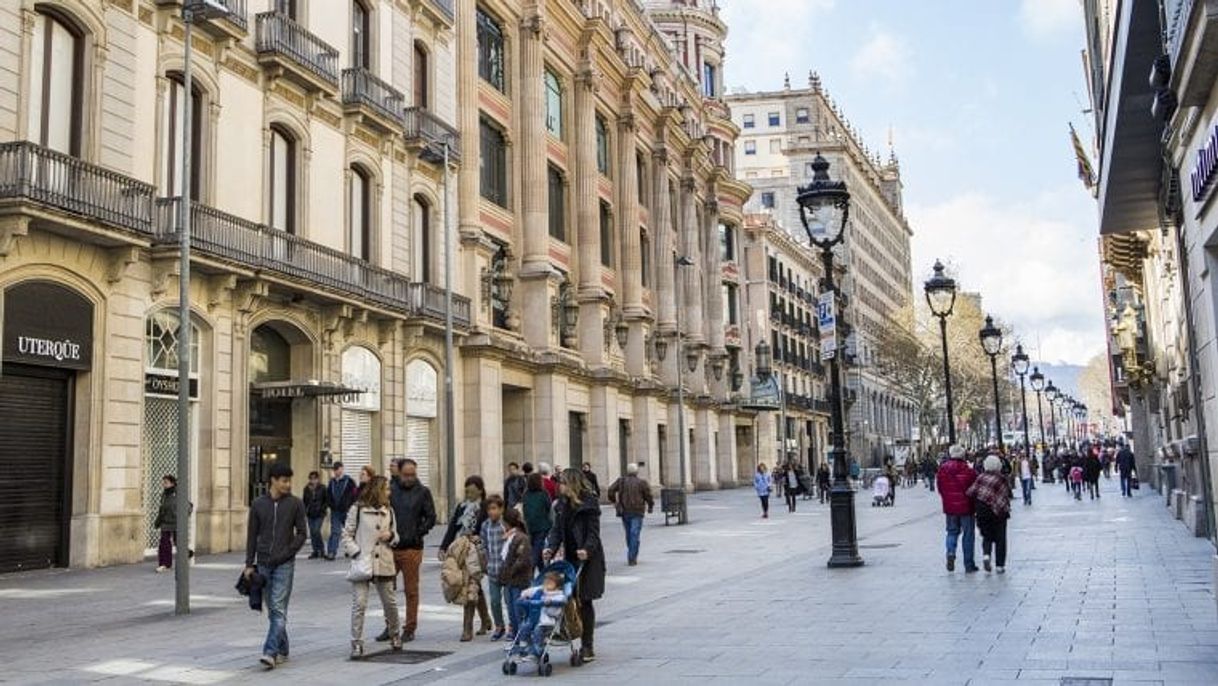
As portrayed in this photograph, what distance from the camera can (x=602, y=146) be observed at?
4881 cm

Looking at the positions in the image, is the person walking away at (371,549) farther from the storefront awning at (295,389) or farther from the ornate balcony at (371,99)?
the ornate balcony at (371,99)

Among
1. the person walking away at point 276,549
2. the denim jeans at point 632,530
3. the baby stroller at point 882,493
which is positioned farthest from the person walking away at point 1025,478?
the person walking away at point 276,549

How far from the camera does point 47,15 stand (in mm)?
19672

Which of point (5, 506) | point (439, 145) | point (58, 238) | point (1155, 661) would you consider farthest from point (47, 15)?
point (1155, 661)

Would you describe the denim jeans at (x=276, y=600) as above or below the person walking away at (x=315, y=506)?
below

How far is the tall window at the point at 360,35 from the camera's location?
29.4 meters

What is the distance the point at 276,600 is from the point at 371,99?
21.0m

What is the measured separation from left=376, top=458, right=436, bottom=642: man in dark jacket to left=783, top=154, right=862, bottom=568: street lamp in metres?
7.59

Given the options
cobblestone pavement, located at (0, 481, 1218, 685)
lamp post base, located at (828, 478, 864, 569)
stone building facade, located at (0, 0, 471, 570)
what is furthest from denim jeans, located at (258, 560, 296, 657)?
lamp post base, located at (828, 478, 864, 569)

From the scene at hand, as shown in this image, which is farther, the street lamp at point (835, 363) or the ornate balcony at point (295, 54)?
the ornate balcony at point (295, 54)

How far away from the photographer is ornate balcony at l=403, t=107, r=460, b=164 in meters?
31.4

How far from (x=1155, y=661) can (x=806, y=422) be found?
74.5m

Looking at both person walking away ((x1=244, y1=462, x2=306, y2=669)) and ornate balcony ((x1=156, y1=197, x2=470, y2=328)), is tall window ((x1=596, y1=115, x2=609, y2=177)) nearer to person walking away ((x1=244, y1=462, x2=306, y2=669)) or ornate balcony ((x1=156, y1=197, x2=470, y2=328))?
ornate balcony ((x1=156, y1=197, x2=470, y2=328))

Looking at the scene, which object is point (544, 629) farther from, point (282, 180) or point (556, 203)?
point (556, 203)
